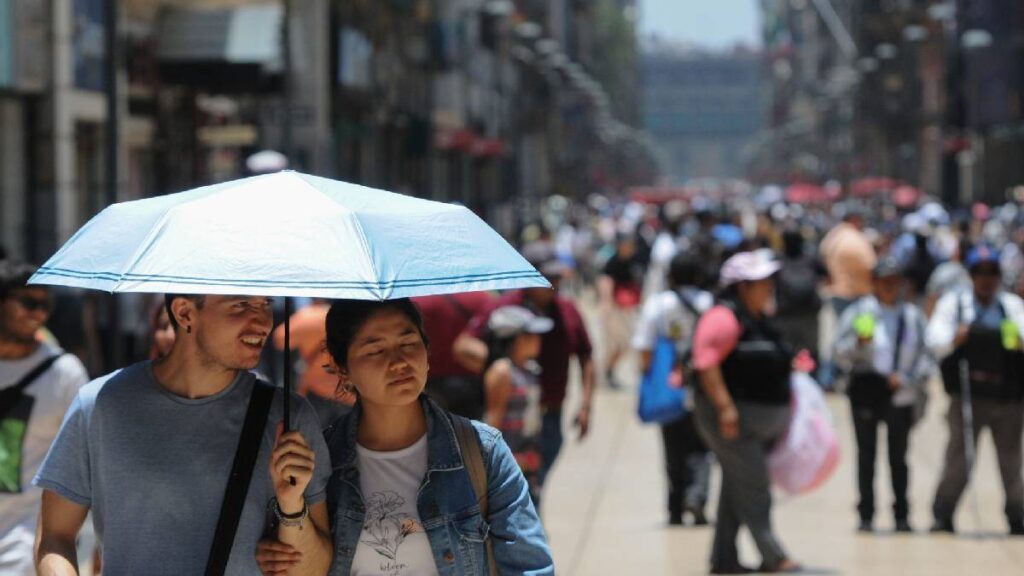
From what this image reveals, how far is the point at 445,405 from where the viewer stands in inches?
393

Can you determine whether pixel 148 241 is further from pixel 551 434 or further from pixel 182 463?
pixel 551 434

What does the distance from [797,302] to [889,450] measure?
7.81 m

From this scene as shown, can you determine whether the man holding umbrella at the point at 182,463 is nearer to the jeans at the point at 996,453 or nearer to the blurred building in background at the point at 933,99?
the jeans at the point at 996,453

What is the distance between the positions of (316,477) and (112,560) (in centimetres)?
44

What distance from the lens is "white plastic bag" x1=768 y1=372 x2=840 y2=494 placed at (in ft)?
34.3

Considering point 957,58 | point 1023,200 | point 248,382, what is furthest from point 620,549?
point 957,58

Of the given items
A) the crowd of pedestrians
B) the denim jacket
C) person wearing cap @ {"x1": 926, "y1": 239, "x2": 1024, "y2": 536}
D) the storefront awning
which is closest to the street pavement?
the crowd of pedestrians

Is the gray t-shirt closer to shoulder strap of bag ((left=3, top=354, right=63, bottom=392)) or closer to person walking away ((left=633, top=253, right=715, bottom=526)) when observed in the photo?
shoulder strap of bag ((left=3, top=354, right=63, bottom=392))

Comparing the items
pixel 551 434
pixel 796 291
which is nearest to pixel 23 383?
pixel 551 434

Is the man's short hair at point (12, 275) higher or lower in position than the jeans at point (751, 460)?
higher

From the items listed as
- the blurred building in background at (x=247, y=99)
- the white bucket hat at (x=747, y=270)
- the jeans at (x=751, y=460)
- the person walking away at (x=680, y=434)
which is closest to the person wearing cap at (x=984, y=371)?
the person walking away at (x=680, y=434)

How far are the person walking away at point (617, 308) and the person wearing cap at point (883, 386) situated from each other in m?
10.1

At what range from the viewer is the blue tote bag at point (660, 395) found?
12555mm

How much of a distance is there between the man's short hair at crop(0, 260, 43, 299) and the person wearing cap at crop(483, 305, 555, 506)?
9.22 ft
